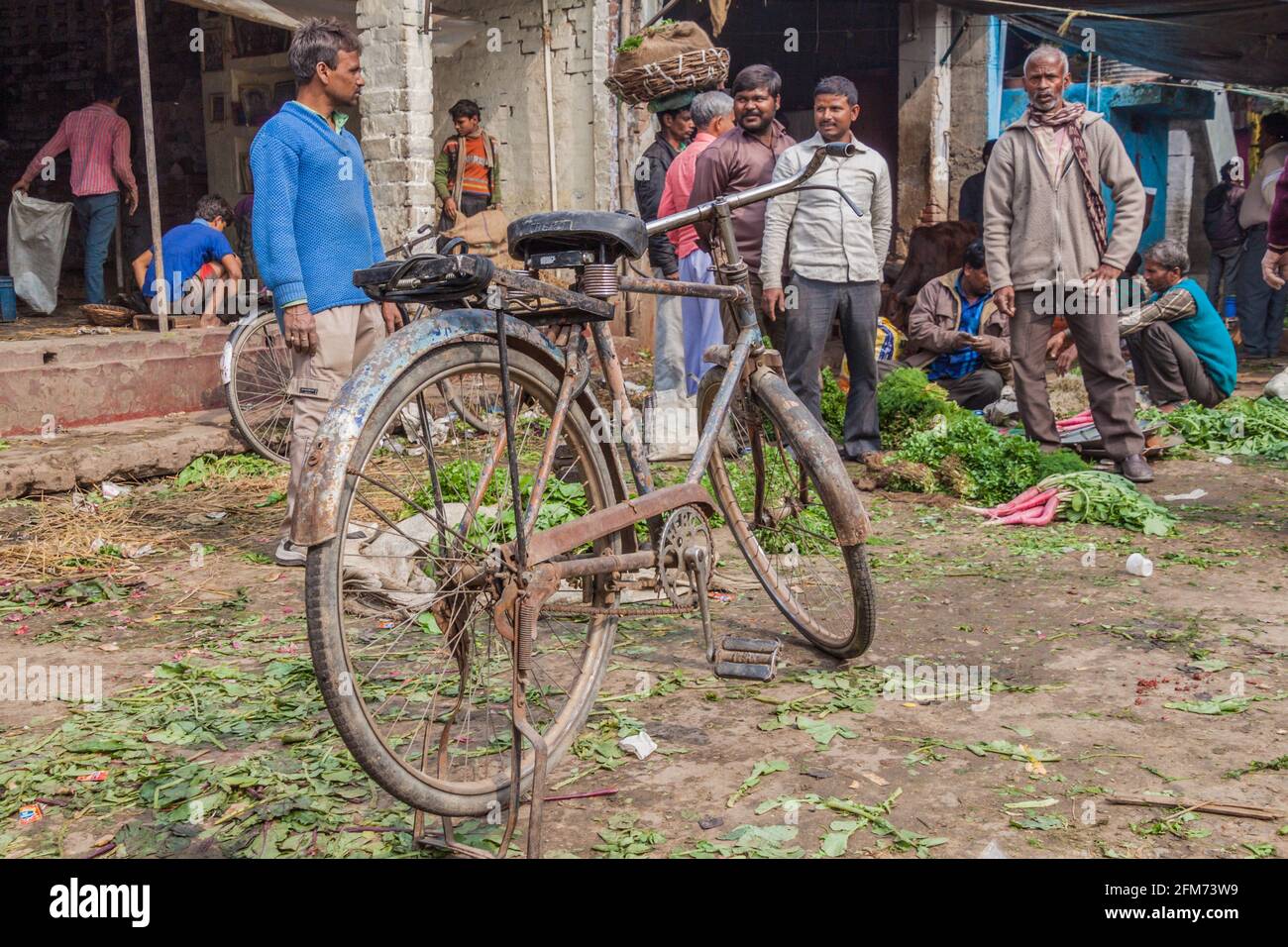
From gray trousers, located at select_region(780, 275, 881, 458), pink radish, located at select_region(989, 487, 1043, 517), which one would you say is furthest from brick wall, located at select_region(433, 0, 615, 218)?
pink radish, located at select_region(989, 487, 1043, 517)

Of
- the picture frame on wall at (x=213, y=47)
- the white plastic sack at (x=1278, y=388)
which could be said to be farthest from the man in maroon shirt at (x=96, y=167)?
the white plastic sack at (x=1278, y=388)

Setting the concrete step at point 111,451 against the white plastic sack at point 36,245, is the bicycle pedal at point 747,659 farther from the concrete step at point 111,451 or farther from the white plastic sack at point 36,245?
the white plastic sack at point 36,245

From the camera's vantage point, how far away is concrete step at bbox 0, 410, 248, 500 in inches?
260

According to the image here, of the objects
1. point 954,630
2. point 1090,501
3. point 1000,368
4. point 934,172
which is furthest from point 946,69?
point 954,630

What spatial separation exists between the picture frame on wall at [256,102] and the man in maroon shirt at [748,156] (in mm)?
8166

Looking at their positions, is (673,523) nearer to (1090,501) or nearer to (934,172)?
(1090,501)

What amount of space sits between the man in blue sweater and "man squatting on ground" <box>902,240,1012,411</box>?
486 cm

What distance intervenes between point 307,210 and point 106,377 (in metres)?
3.39

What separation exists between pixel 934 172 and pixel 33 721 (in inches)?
475

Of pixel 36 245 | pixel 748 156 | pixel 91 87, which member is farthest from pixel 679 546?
pixel 91 87

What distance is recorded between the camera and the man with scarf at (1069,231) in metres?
6.77

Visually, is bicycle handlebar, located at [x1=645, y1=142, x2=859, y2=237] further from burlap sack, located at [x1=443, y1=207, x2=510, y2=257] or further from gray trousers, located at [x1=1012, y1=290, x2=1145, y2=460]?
burlap sack, located at [x1=443, y1=207, x2=510, y2=257]

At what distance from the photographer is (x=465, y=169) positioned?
37.3 ft

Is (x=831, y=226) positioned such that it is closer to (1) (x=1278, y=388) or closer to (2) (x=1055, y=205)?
(2) (x=1055, y=205)
